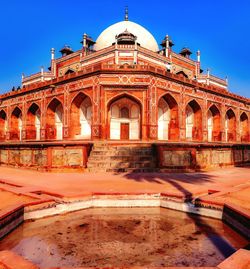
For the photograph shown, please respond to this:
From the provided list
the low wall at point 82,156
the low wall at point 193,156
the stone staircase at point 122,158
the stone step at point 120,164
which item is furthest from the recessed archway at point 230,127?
the stone step at point 120,164

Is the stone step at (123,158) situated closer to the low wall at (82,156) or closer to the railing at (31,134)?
the low wall at (82,156)

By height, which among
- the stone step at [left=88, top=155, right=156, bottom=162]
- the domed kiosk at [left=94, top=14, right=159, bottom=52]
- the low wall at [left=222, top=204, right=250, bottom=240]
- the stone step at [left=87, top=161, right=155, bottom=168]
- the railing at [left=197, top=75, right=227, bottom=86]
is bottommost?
the low wall at [left=222, top=204, right=250, bottom=240]

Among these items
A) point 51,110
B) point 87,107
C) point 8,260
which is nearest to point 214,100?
point 87,107

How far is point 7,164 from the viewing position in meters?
11.5

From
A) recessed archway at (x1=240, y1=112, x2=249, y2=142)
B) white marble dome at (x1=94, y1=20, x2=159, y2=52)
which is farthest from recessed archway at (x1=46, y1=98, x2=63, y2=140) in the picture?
recessed archway at (x1=240, y1=112, x2=249, y2=142)

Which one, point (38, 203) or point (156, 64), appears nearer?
point (38, 203)

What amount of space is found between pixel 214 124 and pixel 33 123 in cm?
1611

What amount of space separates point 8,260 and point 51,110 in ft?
62.0

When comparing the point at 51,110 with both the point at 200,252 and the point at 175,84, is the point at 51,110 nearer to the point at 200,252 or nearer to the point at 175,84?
the point at 175,84

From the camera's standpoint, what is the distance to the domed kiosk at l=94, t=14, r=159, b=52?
2834cm

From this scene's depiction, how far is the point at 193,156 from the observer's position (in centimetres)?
979

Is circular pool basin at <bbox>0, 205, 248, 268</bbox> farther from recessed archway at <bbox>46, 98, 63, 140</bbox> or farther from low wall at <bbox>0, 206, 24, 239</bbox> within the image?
recessed archway at <bbox>46, 98, 63, 140</bbox>

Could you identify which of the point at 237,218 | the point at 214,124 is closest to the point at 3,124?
the point at 214,124

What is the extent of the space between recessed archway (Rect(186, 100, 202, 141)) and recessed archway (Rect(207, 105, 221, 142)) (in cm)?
210
